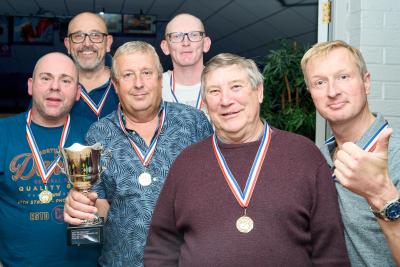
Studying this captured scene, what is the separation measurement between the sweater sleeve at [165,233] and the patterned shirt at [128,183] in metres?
0.20

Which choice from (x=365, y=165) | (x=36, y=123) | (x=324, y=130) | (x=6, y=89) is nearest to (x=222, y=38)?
(x=6, y=89)

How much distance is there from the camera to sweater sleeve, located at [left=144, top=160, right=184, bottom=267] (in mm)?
1811

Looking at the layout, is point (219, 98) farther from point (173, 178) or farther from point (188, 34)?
point (188, 34)

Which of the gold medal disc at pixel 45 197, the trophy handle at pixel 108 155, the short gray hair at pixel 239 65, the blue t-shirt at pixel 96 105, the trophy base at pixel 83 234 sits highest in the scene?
the short gray hair at pixel 239 65

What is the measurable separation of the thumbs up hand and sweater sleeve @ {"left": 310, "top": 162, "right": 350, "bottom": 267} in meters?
0.27

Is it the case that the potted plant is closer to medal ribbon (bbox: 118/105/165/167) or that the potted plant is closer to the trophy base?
medal ribbon (bbox: 118/105/165/167)

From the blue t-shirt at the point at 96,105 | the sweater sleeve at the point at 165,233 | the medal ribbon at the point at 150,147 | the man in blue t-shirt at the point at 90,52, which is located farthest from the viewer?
the man in blue t-shirt at the point at 90,52

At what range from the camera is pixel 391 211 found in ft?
4.74

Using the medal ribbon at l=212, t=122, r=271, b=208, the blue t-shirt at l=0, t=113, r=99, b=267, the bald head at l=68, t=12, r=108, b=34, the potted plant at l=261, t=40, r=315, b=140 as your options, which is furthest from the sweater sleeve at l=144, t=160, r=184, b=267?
the potted plant at l=261, t=40, r=315, b=140

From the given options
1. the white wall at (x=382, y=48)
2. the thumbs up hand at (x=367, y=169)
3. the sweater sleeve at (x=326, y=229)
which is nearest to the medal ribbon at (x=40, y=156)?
the sweater sleeve at (x=326, y=229)

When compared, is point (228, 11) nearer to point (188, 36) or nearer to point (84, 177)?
point (188, 36)

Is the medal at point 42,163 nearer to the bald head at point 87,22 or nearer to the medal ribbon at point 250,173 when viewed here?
the medal ribbon at point 250,173

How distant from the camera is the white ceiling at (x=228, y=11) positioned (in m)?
7.75

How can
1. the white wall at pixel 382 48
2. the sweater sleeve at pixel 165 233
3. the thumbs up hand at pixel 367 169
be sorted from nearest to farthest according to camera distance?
the thumbs up hand at pixel 367 169
the sweater sleeve at pixel 165 233
the white wall at pixel 382 48
